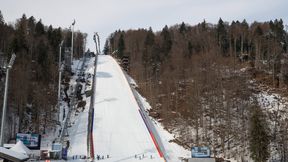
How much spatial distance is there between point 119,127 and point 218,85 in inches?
609

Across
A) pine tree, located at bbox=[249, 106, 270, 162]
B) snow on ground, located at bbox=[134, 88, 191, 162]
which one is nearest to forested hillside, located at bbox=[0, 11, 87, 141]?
snow on ground, located at bbox=[134, 88, 191, 162]

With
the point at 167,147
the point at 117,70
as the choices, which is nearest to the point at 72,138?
the point at 167,147

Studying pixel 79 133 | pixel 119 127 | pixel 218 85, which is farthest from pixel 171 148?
pixel 218 85

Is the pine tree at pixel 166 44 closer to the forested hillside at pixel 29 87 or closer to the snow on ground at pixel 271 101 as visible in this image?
the forested hillside at pixel 29 87

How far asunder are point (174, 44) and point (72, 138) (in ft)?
171

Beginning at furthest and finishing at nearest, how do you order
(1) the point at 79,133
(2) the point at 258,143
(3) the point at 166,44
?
(3) the point at 166,44
(1) the point at 79,133
(2) the point at 258,143

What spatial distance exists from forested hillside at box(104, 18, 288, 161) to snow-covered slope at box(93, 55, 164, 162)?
3.82 m

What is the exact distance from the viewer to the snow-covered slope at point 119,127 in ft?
112

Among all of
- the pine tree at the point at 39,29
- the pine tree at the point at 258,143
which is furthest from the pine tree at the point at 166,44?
the pine tree at the point at 258,143

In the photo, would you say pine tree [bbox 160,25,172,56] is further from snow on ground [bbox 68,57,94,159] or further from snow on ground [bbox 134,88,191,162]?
snow on ground [bbox 134,88,191,162]

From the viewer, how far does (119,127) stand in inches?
1704

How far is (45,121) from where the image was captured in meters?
41.6

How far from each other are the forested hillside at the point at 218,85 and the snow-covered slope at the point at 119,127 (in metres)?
3.82

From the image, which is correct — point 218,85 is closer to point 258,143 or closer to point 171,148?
point 171,148
